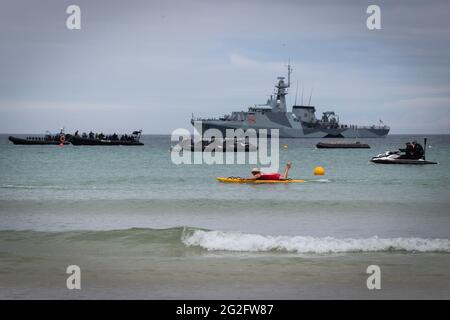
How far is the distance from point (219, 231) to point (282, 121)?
165m

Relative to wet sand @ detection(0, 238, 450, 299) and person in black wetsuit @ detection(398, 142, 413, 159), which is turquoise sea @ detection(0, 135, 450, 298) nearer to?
wet sand @ detection(0, 238, 450, 299)

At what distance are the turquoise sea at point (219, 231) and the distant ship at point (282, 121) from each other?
131281mm

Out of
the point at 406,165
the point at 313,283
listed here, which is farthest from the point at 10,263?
the point at 406,165

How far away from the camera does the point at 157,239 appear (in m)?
21.1

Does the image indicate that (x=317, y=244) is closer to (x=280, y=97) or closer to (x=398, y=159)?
(x=398, y=159)

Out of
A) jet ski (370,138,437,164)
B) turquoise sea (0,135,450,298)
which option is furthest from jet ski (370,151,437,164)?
turquoise sea (0,135,450,298)

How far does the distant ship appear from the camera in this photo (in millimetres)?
178512

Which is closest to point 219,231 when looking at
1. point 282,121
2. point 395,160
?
point 395,160

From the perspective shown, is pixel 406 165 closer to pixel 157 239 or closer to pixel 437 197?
pixel 437 197

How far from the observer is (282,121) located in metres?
185

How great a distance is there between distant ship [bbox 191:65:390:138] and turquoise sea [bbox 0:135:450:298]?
131 m
